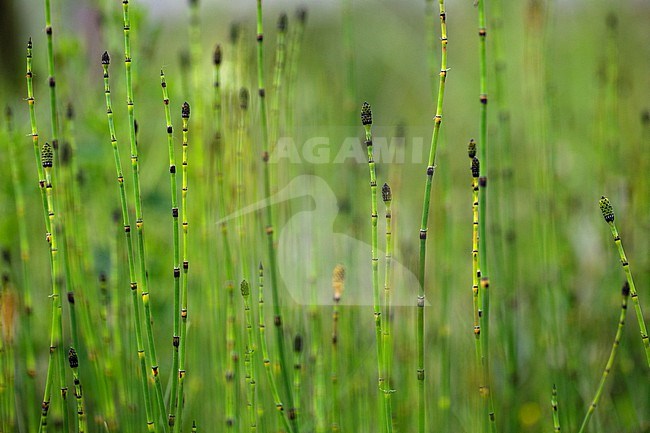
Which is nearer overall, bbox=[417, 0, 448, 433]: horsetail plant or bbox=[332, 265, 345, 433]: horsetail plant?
bbox=[417, 0, 448, 433]: horsetail plant

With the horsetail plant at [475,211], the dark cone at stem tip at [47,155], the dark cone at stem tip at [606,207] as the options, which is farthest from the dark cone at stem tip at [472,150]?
the dark cone at stem tip at [47,155]

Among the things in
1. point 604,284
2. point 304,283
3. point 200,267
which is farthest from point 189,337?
point 604,284

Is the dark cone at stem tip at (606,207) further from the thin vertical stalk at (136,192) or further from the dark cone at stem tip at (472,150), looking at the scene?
the thin vertical stalk at (136,192)

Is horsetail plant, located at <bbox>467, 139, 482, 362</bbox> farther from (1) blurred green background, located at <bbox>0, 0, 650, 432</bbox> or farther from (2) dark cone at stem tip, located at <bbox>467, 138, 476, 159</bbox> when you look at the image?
(1) blurred green background, located at <bbox>0, 0, 650, 432</bbox>

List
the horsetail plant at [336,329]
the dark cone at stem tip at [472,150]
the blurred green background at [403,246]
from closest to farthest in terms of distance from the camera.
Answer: the dark cone at stem tip at [472,150] → the horsetail plant at [336,329] → the blurred green background at [403,246]

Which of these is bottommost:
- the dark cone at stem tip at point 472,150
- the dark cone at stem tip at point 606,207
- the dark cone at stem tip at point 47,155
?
the dark cone at stem tip at point 606,207

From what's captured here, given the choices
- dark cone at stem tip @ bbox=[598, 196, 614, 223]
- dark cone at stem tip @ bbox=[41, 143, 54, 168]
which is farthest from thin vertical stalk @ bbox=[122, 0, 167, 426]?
dark cone at stem tip @ bbox=[598, 196, 614, 223]

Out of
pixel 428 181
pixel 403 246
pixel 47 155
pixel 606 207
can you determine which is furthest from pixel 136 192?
pixel 403 246

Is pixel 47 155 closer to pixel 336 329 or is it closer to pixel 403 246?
pixel 336 329

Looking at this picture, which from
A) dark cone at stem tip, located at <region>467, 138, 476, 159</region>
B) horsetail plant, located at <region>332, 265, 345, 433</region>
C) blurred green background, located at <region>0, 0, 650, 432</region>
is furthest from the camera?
blurred green background, located at <region>0, 0, 650, 432</region>

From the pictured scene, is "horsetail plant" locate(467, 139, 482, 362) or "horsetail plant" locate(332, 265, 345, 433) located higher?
"horsetail plant" locate(467, 139, 482, 362)

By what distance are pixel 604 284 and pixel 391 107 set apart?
4.95 ft

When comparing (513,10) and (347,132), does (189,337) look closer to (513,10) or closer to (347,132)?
(347,132)

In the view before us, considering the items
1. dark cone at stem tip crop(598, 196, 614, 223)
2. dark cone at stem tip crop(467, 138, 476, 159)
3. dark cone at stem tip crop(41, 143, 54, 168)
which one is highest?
dark cone at stem tip crop(41, 143, 54, 168)
